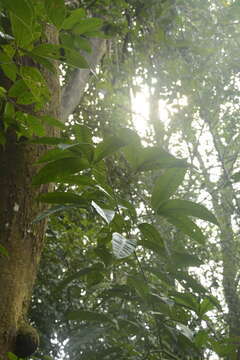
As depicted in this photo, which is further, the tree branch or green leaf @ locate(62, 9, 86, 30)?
the tree branch

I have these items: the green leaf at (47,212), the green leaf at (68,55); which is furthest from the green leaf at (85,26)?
the green leaf at (47,212)

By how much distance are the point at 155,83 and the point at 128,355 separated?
2678 mm

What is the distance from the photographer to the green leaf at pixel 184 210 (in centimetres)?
67

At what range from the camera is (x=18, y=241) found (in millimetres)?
931

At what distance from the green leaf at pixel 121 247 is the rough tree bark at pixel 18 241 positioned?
1.22ft

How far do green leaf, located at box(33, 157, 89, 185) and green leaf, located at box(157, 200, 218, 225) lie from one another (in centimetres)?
16

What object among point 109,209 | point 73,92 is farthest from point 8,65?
point 73,92

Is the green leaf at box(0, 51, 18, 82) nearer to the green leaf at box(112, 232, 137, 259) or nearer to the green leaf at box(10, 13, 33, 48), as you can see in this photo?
the green leaf at box(10, 13, 33, 48)

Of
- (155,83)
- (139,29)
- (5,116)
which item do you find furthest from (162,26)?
(5,116)

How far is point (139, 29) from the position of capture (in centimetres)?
225

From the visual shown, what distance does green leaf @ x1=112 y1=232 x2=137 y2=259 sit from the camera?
0.55 metres

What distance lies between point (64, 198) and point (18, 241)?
306mm

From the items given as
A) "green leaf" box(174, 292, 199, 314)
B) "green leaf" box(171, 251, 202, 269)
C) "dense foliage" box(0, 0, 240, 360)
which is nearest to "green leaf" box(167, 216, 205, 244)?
"dense foliage" box(0, 0, 240, 360)

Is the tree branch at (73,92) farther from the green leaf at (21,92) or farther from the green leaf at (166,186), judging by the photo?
the green leaf at (166,186)
